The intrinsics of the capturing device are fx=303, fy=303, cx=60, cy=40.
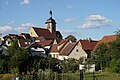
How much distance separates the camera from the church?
100250mm

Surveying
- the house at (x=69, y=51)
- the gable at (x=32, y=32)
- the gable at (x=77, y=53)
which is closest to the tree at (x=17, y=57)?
the house at (x=69, y=51)

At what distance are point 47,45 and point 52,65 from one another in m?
25.8

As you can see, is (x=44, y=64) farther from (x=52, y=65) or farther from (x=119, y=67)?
(x=119, y=67)

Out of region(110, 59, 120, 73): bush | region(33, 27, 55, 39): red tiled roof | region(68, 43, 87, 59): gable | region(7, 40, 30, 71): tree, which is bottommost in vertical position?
region(110, 59, 120, 73): bush

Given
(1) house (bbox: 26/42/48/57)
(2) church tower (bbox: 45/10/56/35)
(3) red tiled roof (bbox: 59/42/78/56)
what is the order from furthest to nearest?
(2) church tower (bbox: 45/10/56/35)
(1) house (bbox: 26/42/48/57)
(3) red tiled roof (bbox: 59/42/78/56)

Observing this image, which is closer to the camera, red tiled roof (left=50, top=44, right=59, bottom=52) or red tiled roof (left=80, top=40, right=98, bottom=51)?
red tiled roof (left=80, top=40, right=98, bottom=51)

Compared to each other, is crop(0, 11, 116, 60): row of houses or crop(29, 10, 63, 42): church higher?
crop(29, 10, 63, 42): church

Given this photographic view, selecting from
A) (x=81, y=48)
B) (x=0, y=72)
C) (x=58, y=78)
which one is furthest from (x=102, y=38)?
(x=58, y=78)

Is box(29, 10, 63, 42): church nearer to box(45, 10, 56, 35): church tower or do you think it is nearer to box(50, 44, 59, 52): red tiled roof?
box(45, 10, 56, 35): church tower

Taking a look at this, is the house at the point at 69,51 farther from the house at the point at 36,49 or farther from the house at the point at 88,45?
the house at the point at 36,49

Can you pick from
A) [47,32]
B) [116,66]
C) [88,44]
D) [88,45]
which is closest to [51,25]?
[47,32]

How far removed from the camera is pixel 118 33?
53844mm

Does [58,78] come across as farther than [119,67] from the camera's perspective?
No

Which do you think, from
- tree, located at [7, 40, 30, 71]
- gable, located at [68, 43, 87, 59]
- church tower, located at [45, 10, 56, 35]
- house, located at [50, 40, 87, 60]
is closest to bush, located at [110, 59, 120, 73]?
tree, located at [7, 40, 30, 71]
